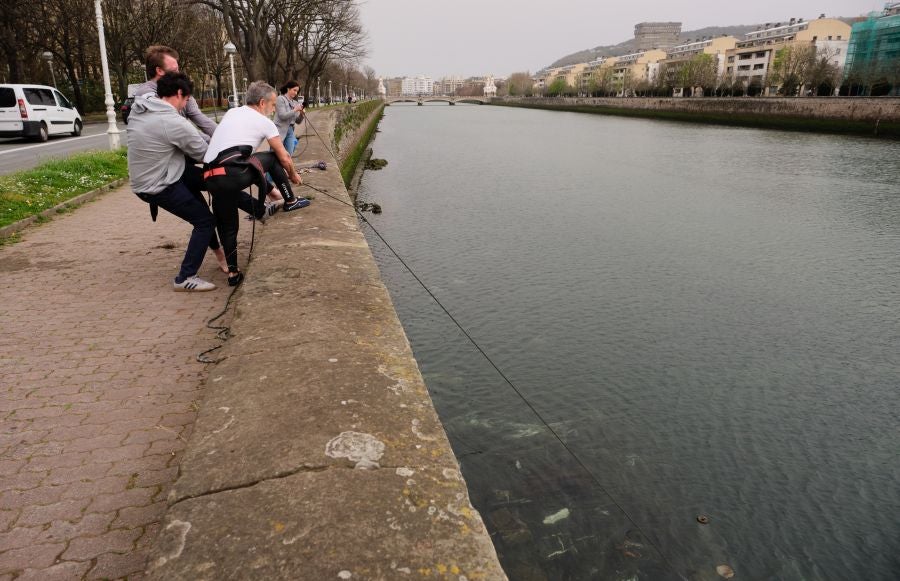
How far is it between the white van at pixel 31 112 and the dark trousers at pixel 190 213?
17083 millimetres

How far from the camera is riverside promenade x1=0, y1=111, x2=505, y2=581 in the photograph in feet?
5.83

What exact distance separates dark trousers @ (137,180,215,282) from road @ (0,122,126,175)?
32.3 ft

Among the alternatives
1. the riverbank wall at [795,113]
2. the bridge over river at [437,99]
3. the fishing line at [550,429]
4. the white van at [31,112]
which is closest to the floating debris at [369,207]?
the fishing line at [550,429]

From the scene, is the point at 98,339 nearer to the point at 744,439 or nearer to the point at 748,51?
the point at 744,439

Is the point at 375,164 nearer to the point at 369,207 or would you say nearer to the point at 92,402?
the point at 369,207

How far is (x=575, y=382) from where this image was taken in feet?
21.7

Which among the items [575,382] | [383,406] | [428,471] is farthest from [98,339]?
[575,382]

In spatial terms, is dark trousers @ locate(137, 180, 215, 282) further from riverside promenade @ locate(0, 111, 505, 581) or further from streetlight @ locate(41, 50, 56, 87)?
streetlight @ locate(41, 50, 56, 87)

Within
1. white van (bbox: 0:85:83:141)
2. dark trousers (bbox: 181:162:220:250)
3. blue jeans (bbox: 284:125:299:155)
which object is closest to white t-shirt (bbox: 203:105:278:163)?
dark trousers (bbox: 181:162:220:250)

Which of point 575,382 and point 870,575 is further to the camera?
point 575,382

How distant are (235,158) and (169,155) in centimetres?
56

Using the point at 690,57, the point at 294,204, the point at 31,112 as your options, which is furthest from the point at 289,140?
the point at 690,57

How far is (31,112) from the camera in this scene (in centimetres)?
1816

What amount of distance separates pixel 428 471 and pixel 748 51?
11506 cm
